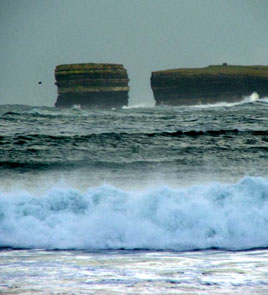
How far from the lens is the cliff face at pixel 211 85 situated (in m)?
126

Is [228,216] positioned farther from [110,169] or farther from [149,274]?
[110,169]

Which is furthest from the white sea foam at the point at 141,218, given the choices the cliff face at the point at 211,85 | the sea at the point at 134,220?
the cliff face at the point at 211,85

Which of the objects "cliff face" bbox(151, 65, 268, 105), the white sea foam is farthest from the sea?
"cliff face" bbox(151, 65, 268, 105)

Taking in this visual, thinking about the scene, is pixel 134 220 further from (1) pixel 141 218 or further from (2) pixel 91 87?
(2) pixel 91 87

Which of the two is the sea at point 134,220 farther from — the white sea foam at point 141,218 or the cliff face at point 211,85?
the cliff face at point 211,85

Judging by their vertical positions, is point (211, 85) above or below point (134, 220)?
above

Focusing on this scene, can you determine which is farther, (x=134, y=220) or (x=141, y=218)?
(x=141, y=218)

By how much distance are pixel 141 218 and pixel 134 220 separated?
0.68ft

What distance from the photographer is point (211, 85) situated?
12762 centimetres

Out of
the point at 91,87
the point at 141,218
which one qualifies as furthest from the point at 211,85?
the point at 141,218

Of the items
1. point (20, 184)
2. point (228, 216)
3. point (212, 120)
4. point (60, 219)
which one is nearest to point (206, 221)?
point (228, 216)

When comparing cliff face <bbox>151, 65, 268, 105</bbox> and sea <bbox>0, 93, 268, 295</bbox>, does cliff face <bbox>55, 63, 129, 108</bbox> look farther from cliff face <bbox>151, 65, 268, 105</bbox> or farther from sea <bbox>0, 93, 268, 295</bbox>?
sea <bbox>0, 93, 268, 295</bbox>

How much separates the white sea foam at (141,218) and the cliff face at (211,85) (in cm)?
11311

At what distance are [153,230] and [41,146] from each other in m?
11.9
